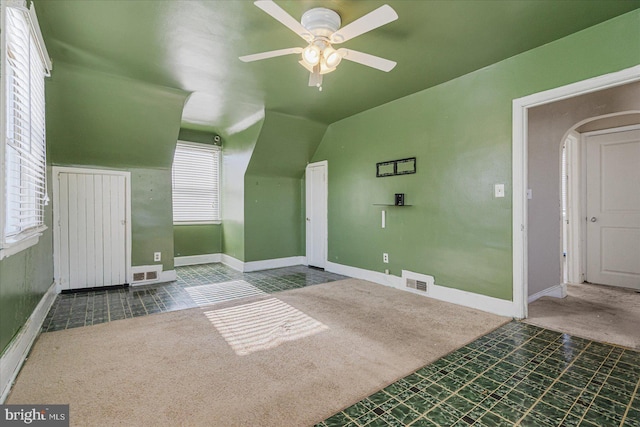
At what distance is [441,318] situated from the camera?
312cm

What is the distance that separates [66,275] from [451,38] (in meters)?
5.47

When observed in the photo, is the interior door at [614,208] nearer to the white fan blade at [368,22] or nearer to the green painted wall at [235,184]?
the white fan blade at [368,22]

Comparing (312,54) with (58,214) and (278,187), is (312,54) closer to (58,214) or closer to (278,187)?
(278,187)

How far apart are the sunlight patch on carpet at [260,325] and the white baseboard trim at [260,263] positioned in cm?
196

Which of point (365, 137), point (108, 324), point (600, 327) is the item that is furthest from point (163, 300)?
point (600, 327)

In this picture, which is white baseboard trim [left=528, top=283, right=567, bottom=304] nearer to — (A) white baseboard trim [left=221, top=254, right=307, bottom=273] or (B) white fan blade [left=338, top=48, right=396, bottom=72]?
Answer: (B) white fan blade [left=338, top=48, right=396, bottom=72]

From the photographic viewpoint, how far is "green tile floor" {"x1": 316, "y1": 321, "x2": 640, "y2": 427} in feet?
5.39

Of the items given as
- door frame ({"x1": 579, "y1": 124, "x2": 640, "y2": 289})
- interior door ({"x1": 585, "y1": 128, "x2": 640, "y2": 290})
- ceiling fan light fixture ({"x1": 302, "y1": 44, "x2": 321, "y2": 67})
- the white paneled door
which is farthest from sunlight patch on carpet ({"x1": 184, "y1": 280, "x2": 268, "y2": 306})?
interior door ({"x1": 585, "y1": 128, "x2": 640, "y2": 290})

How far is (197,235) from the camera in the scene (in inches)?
244

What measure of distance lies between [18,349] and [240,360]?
1599 mm

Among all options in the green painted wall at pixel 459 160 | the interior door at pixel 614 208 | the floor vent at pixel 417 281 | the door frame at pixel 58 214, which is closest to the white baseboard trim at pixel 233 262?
the door frame at pixel 58 214

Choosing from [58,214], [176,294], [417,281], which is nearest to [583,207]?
[417,281]

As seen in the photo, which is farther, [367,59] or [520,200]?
[520,200]

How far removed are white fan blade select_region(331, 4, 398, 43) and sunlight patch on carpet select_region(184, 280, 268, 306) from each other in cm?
319
